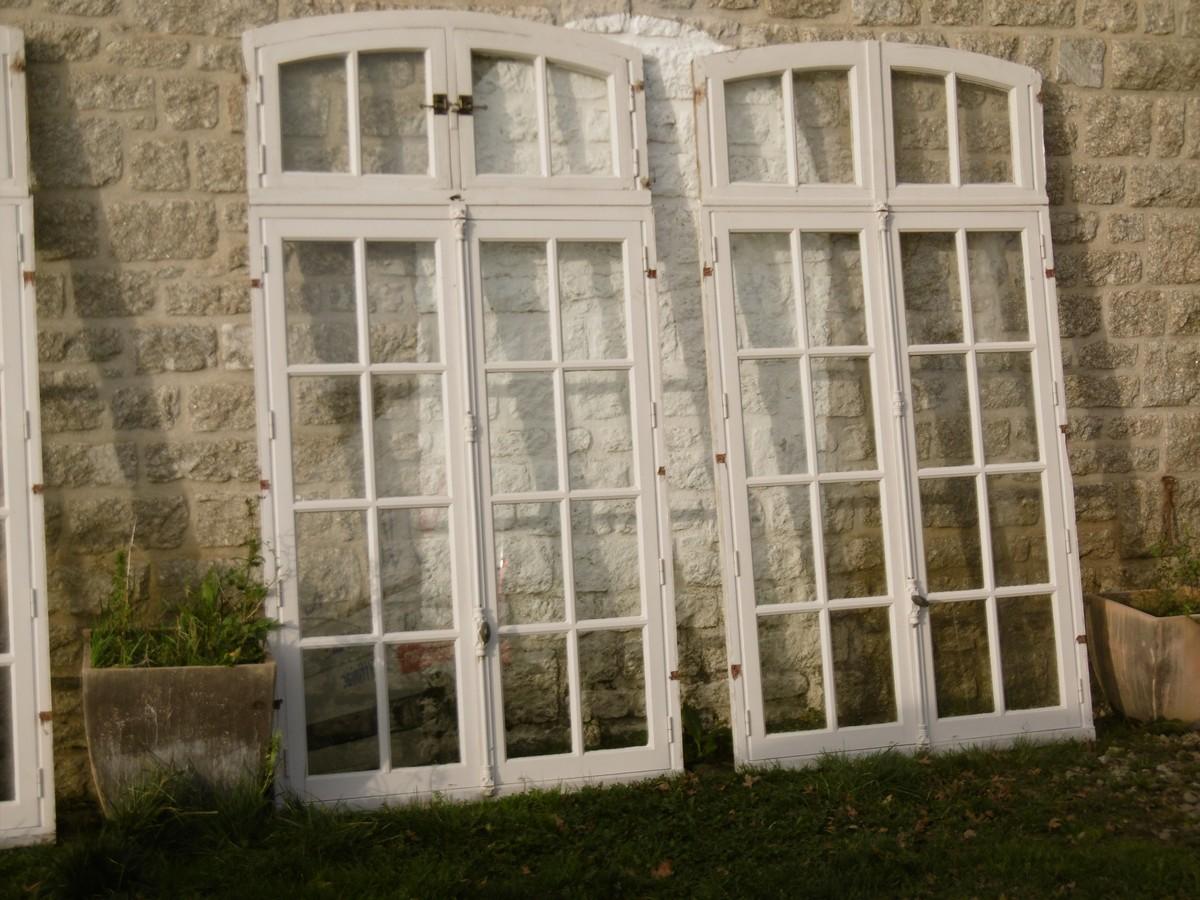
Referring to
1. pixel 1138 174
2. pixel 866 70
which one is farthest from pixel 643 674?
pixel 1138 174

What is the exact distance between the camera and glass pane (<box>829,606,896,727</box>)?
4465 millimetres

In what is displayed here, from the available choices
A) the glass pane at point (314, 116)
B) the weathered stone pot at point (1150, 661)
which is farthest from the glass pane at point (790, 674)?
the glass pane at point (314, 116)

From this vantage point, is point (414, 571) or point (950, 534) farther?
point (950, 534)

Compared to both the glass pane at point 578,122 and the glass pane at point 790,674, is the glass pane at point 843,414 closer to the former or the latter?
the glass pane at point 790,674

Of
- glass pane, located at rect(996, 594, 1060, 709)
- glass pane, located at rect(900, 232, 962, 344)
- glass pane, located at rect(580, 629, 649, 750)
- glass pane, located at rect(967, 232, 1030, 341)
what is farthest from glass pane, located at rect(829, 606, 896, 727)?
glass pane, located at rect(967, 232, 1030, 341)

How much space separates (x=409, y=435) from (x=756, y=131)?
1.74 m

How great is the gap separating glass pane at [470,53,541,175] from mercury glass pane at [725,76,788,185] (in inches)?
29.2

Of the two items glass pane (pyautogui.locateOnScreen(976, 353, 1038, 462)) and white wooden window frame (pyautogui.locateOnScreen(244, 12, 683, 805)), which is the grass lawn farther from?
glass pane (pyautogui.locateOnScreen(976, 353, 1038, 462))

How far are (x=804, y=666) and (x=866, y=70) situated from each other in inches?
88.5

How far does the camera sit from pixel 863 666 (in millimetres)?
4492

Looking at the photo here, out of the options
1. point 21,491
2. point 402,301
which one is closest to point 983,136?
point 402,301

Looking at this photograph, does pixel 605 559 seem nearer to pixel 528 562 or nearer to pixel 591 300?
pixel 528 562

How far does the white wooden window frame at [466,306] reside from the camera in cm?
414

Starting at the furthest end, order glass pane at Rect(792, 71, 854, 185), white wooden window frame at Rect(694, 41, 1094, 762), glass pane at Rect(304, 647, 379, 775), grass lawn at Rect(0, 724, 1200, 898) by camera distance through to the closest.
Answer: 1. glass pane at Rect(792, 71, 854, 185)
2. white wooden window frame at Rect(694, 41, 1094, 762)
3. glass pane at Rect(304, 647, 379, 775)
4. grass lawn at Rect(0, 724, 1200, 898)
